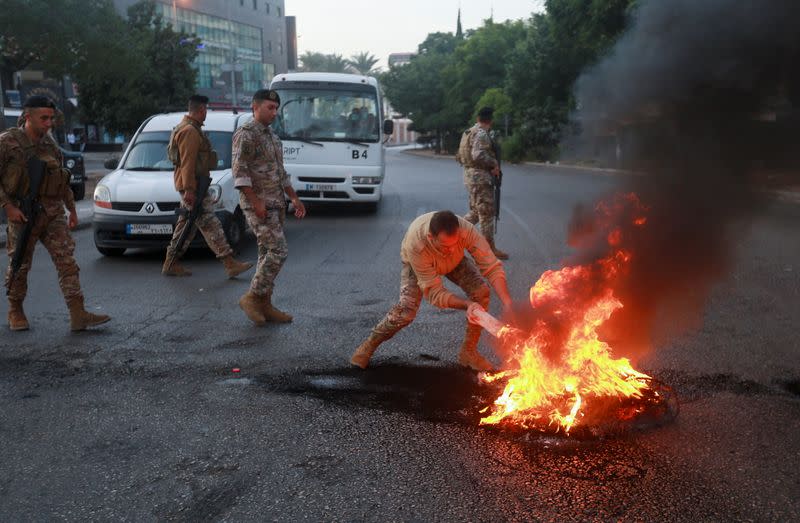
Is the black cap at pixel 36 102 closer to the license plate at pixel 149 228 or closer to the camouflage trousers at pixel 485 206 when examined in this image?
the license plate at pixel 149 228

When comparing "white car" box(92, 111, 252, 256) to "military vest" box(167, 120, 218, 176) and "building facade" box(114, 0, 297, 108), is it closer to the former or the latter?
"military vest" box(167, 120, 218, 176)

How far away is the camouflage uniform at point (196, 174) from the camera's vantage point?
26.2 ft

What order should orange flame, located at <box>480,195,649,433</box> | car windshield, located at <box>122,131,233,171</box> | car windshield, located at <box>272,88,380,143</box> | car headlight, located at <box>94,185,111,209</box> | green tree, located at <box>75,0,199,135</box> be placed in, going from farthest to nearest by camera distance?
green tree, located at <box>75,0,199,135</box>, car windshield, located at <box>272,88,380,143</box>, car windshield, located at <box>122,131,233,171</box>, car headlight, located at <box>94,185,111,209</box>, orange flame, located at <box>480,195,649,433</box>

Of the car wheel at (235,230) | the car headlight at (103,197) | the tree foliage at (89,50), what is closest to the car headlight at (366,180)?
the car wheel at (235,230)

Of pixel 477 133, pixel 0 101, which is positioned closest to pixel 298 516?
pixel 477 133

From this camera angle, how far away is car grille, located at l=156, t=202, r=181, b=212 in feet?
30.5

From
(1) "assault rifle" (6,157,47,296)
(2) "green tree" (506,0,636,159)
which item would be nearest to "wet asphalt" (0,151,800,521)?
(1) "assault rifle" (6,157,47,296)

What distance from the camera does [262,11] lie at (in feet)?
225

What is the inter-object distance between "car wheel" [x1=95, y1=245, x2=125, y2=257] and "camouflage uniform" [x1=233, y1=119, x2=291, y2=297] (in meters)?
4.11

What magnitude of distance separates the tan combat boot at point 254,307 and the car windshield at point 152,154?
13.8 ft

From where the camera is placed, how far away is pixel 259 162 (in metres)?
6.34

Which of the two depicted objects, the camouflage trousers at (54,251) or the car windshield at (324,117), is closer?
the camouflage trousers at (54,251)

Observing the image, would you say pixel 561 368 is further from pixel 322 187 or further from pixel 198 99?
pixel 322 187

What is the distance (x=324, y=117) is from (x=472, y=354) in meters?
9.96
